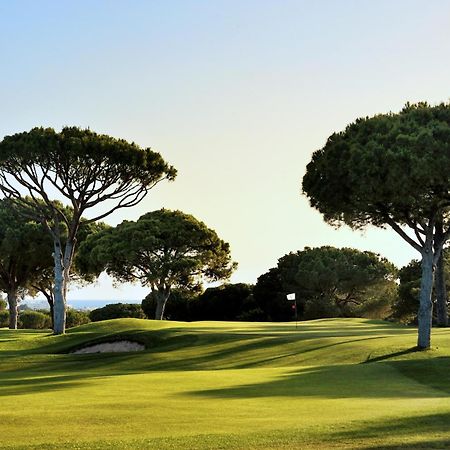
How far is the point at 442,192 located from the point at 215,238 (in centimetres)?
3939

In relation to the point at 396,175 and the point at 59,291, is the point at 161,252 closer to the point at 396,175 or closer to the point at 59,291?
the point at 59,291

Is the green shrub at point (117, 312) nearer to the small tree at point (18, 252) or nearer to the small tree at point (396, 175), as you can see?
the small tree at point (18, 252)

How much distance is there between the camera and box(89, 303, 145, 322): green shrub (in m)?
79.9

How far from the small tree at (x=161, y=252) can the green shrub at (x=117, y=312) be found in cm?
1140

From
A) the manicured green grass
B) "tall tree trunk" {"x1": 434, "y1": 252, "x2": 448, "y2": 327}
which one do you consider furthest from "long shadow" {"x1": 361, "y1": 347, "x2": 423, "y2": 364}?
"tall tree trunk" {"x1": 434, "y1": 252, "x2": 448, "y2": 327}

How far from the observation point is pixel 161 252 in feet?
219

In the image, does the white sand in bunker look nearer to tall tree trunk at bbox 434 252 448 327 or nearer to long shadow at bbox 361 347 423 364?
long shadow at bbox 361 347 423 364

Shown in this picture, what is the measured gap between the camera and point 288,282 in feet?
261

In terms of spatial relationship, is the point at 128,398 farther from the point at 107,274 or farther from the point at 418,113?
the point at 107,274

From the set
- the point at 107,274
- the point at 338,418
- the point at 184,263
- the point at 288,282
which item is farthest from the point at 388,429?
the point at 288,282

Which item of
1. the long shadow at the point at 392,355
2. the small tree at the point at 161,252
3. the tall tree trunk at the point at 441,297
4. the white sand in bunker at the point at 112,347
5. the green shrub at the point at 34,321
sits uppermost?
the small tree at the point at 161,252

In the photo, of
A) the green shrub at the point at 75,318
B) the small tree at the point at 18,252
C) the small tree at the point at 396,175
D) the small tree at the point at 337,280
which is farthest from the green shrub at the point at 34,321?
the small tree at the point at 396,175

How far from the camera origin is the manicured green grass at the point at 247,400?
10.7 m

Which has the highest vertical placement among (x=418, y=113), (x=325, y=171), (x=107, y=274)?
(x=418, y=113)
